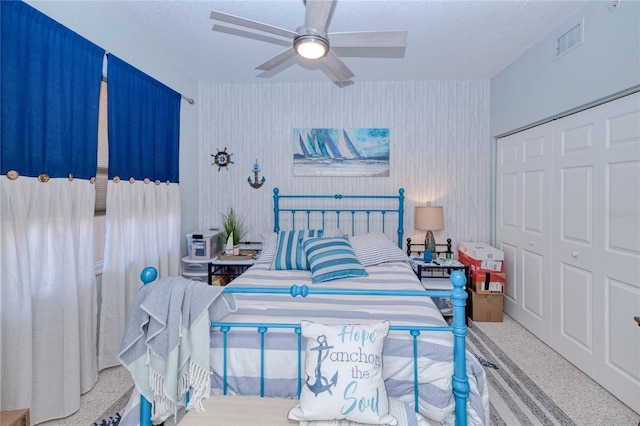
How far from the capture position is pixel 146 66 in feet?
9.59

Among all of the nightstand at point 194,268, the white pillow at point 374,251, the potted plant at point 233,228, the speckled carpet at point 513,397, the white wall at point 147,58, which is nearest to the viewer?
the speckled carpet at point 513,397

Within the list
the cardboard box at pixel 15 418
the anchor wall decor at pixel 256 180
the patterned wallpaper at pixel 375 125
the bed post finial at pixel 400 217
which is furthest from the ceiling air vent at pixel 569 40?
the cardboard box at pixel 15 418

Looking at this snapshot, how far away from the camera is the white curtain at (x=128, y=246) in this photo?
2412 millimetres

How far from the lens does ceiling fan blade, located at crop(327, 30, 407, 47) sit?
191 cm

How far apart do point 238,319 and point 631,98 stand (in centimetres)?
288

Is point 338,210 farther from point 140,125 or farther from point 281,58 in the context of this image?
point 140,125

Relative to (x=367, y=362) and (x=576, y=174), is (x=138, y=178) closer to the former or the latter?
(x=367, y=362)

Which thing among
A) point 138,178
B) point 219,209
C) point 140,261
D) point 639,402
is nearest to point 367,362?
point 639,402

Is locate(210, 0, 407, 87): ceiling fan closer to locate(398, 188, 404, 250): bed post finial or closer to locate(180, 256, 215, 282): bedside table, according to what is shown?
locate(398, 188, 404, 250): bed post finial

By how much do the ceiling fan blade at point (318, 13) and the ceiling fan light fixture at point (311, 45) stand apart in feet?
0.19

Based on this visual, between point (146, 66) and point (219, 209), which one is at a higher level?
point (146, 66)

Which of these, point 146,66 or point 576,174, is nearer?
point 576,174

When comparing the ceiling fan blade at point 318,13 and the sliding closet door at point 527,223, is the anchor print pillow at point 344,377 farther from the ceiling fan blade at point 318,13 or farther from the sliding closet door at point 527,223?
the sliding closet door at point 527,223

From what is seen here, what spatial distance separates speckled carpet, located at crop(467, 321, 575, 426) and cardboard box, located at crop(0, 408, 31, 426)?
2.43 meters
